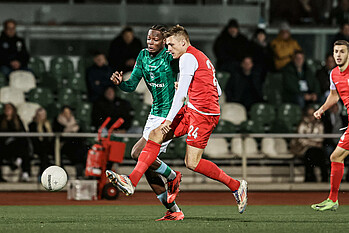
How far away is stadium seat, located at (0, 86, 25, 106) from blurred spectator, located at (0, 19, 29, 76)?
2.21 feet

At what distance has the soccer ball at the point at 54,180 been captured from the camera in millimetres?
8492

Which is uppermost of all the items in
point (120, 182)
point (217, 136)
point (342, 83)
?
point (342, 83)

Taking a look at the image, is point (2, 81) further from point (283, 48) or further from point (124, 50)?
point (283, 48)

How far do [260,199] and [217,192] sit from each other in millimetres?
1647

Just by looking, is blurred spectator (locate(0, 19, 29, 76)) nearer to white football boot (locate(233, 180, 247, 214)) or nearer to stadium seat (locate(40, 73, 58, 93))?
stadium seat (locate(40, 73, 58, 93))

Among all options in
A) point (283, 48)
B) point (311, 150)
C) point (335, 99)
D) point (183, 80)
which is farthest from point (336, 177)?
point (283, 48)

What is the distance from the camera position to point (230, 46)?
17078 millimetres

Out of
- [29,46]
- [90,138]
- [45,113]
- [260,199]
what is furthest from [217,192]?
[29,46]

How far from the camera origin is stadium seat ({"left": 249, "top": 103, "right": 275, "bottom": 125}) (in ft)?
52.7

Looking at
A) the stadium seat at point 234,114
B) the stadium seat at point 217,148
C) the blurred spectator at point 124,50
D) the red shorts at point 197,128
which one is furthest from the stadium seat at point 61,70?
the red shorts at point 197,128

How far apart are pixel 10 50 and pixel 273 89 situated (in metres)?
6.07

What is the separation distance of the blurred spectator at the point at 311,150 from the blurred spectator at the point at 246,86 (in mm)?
1656

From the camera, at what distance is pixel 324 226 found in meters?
7.43

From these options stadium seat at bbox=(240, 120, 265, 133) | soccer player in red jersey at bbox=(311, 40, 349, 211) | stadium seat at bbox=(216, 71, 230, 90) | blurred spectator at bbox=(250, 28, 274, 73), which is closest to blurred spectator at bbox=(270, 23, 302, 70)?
blurred spectator at bbox=(250, 28, 274, 73)
